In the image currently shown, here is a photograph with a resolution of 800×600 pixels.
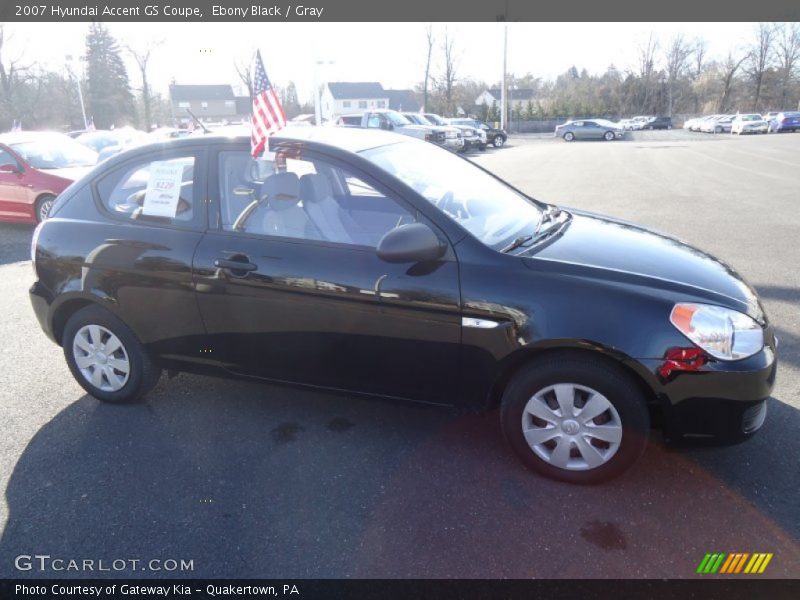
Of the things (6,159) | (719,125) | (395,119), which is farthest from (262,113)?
(719,125)

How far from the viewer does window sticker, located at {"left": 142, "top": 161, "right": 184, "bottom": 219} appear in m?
3.59

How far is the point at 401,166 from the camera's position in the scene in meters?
3.43

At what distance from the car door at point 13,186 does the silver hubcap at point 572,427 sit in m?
9.98

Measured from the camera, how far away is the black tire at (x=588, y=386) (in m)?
2.75

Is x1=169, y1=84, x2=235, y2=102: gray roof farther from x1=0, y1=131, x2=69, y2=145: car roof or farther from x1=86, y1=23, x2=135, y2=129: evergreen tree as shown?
x1=0, y1=131, x2=69, y2=145: car roof

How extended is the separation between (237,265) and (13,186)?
8.72 meters

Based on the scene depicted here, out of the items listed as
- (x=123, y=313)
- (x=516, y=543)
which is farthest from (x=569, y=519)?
(x=123, y=313)

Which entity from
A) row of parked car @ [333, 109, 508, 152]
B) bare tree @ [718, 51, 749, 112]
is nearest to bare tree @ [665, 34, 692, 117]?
bare tree @ [718, 51, 749, 112]

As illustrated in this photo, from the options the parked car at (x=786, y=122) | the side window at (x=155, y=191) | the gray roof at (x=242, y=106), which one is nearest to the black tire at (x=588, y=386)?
the side window at (x=155, y=191)

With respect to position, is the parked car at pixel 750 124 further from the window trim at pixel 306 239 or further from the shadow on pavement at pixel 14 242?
the window trim at pixel 306 239

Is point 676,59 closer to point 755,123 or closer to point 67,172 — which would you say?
point 755,123

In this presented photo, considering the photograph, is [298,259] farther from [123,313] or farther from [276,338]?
[123,313]

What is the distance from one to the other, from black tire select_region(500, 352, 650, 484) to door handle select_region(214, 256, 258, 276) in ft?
5.19
